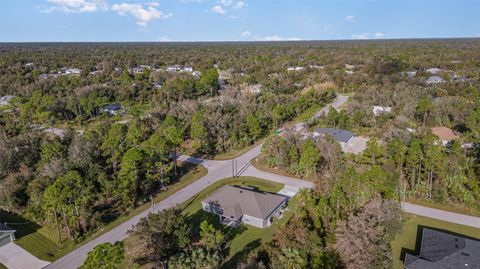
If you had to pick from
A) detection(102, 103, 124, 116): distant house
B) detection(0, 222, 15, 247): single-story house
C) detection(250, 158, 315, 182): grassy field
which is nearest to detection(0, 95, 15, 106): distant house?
detection(102, 103, 124, 116): distant house

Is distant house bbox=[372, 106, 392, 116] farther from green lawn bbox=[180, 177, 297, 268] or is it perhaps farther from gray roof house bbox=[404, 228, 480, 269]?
gray roof house bbox=[404, 228, 480, 269]

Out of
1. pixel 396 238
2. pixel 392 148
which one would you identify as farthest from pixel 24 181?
pixel 392 148

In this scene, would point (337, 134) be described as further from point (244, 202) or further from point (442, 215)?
point (244, 202)

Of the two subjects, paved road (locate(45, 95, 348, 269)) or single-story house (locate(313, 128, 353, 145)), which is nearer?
paved road (locate(45, 95, 348, 269))

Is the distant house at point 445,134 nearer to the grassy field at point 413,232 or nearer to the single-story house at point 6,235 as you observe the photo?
the grassy field at point 413,232

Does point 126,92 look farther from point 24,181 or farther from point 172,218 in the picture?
point 172,218

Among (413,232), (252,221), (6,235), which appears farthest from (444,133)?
(6,235)

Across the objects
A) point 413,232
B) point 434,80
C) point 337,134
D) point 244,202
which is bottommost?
point 413,232
